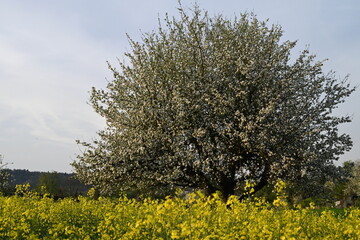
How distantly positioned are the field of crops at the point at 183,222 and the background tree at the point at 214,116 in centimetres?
430

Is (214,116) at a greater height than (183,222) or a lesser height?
greater

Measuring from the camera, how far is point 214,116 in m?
17.5

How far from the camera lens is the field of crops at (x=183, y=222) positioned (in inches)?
291

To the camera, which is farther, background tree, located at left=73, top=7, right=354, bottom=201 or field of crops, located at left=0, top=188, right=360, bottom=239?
background tree, located at left=73, top=7, right=354, bottom=201

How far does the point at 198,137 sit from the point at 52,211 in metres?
7.21

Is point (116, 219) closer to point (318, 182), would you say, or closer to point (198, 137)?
point (198, 137)

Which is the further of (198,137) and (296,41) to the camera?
(296,41)

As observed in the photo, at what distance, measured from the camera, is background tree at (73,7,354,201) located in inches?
661

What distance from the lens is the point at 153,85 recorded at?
17766 millimetres

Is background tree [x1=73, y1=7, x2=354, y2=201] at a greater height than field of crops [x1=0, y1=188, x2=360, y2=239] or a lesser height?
greater

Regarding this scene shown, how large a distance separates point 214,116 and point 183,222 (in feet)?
34.4

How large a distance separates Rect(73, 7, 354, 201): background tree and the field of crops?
4.30 m

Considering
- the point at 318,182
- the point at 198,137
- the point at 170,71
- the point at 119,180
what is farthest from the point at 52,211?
the point at 318,182

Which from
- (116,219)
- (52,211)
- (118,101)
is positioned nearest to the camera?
(116,219)
